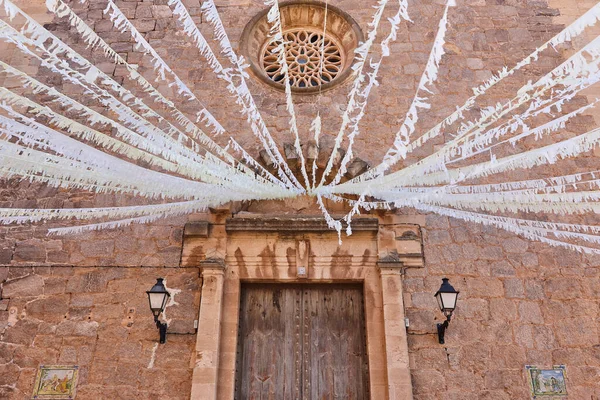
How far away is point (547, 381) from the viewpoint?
14.7 ft

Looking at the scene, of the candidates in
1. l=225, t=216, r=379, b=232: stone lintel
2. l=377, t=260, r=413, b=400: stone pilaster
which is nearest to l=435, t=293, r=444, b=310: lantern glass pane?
l=377, t=260, r=413, b=400: stone pilaster

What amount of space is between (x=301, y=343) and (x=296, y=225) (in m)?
1.13

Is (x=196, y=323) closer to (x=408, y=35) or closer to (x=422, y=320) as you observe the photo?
(x=422, y=320)

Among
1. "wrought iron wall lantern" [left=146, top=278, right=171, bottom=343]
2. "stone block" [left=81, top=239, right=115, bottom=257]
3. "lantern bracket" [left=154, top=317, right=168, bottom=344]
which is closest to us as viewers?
"wrought iron wall lantern" [left=146, top=278, right=171, bottom=343]

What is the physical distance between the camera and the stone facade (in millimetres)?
4527

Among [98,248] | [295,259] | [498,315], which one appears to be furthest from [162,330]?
[498,315]

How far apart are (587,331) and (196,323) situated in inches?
143

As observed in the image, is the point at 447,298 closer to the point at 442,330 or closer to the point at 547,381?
the point at 442,330

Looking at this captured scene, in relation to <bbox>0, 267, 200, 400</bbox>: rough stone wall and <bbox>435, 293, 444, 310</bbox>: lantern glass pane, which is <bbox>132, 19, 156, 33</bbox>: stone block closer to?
<bbox>0, 267, 200, 400</bbox>: rough stone wall

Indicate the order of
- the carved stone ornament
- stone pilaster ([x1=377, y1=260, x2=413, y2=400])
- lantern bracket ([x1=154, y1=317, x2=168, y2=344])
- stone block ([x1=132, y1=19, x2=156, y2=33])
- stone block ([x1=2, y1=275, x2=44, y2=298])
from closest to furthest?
stone pilaster ([x1=377, y1=260, x2=413, y2=400])
lantern bracket ([x1=154, y1=317, x2=168, y2=344])
stone block ([x1=2, y1=275, x2=44, y2=298])
the carved stone ornament
stone block ([x1=132, y1=19, x2=156, y2=33])

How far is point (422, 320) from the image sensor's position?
4.70 m

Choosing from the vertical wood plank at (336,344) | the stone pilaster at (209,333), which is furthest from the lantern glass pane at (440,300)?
the stone pilaster at (209,333)

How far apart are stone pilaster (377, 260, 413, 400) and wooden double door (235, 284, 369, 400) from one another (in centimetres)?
33

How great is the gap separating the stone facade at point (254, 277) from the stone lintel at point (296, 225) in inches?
4.7
